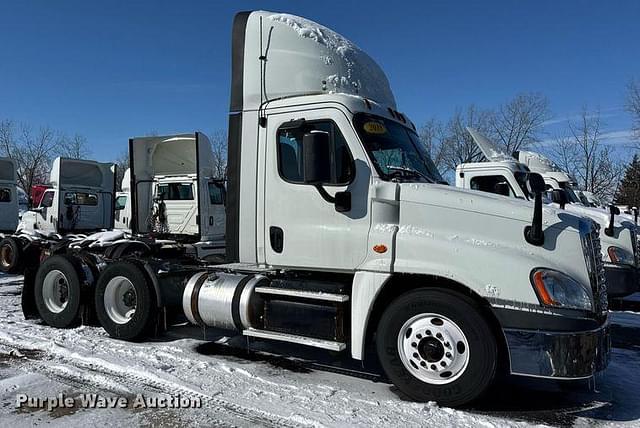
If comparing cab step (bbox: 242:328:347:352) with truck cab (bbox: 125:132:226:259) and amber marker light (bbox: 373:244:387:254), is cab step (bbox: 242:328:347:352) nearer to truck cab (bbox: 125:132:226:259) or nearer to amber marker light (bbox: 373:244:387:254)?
amber marker light (bbox: 373:244:387:254)

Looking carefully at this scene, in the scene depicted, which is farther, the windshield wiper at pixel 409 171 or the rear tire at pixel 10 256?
the rear tire at pixel 10 256

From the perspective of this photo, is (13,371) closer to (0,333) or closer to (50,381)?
(50,381)

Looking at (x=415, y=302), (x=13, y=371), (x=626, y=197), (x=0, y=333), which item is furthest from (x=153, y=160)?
(x=626, y=197)

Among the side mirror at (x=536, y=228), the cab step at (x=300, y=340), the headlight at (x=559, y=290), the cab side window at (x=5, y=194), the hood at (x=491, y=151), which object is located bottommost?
the cab step at (x=300, y=340)

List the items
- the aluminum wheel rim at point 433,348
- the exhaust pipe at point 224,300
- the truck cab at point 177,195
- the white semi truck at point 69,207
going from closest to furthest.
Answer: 1. the aluminum wheel rim at point 433,348
2. the exhaust pipe at point 224,300
3. the truck cab at point 177,195
4. the white semi truck at point 69,207

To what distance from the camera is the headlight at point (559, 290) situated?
411cm

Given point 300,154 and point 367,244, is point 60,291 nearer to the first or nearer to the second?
point 300,154

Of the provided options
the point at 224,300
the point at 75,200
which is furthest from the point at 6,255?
the point at 224,300

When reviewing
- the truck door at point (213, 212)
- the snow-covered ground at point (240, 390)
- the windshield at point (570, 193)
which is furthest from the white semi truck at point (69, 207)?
the windshield at point (570, 193)

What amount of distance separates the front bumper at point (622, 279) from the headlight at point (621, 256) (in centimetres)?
8

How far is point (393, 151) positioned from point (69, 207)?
43.7 feet

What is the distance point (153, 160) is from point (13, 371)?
8.01 metres

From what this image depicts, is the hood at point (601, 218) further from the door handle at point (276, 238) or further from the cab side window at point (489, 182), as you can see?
the door handle at point (276, 238)

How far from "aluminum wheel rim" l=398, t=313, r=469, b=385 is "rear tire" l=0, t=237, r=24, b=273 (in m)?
13.3
